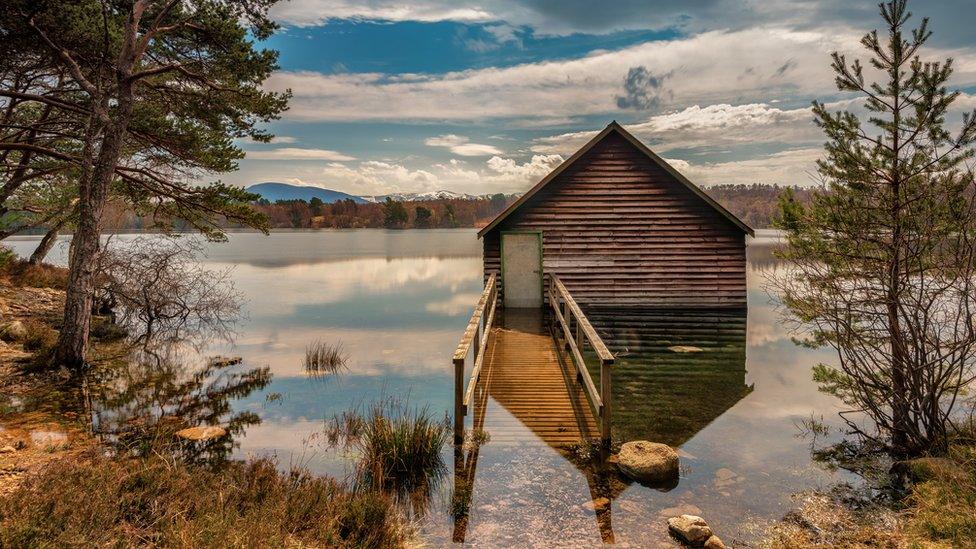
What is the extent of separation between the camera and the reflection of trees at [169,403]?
8.36 m

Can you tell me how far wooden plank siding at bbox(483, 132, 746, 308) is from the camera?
19516 mm

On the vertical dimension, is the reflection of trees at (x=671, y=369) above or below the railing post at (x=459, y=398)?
below

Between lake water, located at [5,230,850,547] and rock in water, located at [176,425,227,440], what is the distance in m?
0.31

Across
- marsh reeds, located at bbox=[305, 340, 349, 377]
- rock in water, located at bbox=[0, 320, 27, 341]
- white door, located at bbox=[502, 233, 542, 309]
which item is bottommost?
marsh reeds, located at bbox=[305, 340, 349, 377]

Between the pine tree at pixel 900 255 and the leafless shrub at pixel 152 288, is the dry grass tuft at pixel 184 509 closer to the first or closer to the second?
the pine tree at pixel 900 255

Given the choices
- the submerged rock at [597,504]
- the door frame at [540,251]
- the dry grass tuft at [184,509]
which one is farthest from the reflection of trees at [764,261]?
the dry grass tuft at [184,509]

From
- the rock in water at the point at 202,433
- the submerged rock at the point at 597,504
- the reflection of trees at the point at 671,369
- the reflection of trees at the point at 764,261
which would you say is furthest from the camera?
the reflection of trees at the point at 764,261

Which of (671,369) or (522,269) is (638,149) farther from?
(671,369)

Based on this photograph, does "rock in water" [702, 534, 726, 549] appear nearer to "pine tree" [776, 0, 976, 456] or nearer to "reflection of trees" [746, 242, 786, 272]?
"pine tree" [776, 0, 976, 456]

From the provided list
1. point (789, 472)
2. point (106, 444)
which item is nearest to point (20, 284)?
point (106, 444)

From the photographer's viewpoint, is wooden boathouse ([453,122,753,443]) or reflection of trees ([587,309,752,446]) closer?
reflection of trees ([587,309,752,446])

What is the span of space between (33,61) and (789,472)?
1871cm

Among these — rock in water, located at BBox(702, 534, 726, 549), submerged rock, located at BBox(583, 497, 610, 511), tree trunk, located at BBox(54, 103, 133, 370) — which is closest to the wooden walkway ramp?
submerged rock, located at BBox(583, 497, 610, 511)

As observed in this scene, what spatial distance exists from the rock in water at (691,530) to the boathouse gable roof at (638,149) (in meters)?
14.1
